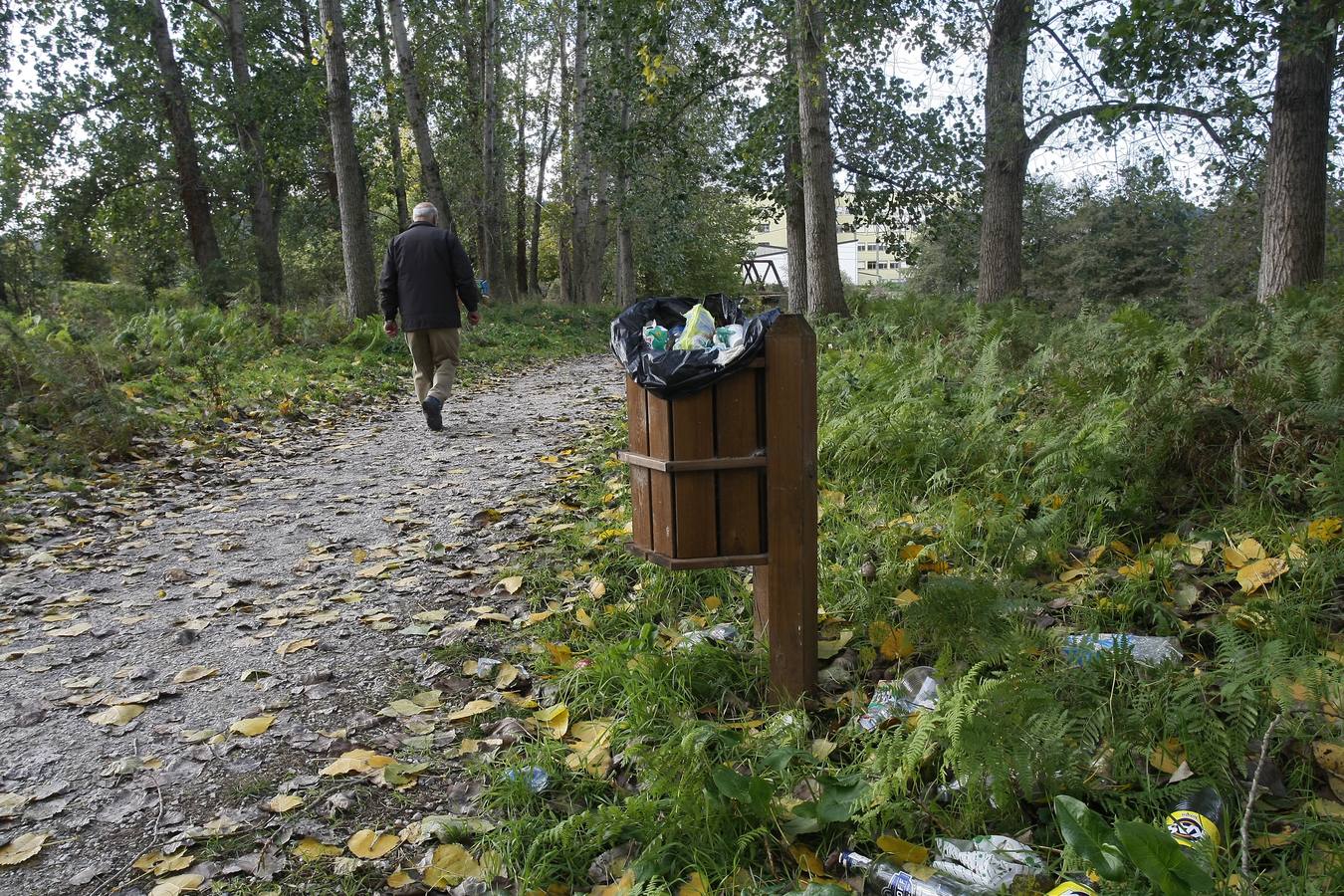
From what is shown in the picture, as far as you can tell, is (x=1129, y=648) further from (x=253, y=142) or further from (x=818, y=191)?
(x=253, y=142)

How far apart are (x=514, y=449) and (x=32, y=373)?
4379mm

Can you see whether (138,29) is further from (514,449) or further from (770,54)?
(514,449)

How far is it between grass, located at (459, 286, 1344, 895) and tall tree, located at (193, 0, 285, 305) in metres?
15.7

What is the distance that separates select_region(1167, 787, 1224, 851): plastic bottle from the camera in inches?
80.4

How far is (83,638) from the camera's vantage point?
13.4ft

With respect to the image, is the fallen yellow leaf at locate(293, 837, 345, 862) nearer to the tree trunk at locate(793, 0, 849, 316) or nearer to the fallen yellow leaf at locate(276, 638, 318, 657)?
the fallen yellow leaf at locate(276, 638, 318, 657)

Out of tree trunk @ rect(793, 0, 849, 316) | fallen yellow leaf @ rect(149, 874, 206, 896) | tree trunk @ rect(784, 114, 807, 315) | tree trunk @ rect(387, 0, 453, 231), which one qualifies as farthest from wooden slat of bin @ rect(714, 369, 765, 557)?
tree trunk @ rect(387, 0, 453, 231)

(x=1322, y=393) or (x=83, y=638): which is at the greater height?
(x=1322, y=393)

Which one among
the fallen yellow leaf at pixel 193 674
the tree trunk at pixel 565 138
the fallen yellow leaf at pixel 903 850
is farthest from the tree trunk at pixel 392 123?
the fallen yellow leaf at pixel 903 850

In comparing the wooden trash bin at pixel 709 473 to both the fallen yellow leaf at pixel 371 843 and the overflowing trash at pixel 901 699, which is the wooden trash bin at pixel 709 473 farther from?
the fallen yellow leaf at pixel 371 843

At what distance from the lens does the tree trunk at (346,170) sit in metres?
12.8

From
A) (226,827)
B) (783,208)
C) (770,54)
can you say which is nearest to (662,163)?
(783,208)

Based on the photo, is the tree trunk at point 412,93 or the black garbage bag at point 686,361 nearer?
the black garbage bag at point 686,361

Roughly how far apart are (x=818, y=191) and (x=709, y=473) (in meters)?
9.25
